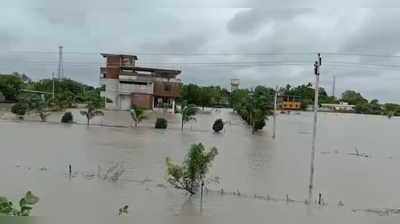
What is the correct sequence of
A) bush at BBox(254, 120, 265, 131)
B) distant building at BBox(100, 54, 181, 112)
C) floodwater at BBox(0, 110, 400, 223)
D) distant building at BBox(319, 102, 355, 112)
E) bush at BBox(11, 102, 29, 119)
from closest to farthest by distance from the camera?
1. floodwater at BBox(0, 110, 400, 223)
2. bush at BBox(254, 120, 265, 131)
3. bush at BBox(11, 102, 29, 119)
4. distant building at BBox(100, 54, 181, 112)
5. distant building at BBox(319, 102, 355, 112)

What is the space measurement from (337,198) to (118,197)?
19.9ft

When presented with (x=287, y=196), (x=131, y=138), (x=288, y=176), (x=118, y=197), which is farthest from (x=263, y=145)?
(x=118, y=197)

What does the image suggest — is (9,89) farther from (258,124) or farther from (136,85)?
(258,124)

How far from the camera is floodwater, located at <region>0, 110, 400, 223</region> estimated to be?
431 inches

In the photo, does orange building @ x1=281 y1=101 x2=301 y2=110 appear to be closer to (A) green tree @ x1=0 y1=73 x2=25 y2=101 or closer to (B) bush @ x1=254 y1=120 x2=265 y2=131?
(A) green tree @ x1=0 y1=73 x2=25 y2=101

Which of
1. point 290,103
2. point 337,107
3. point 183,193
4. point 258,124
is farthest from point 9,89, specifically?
point 337,107

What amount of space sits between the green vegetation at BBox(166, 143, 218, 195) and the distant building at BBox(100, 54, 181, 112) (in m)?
45.0

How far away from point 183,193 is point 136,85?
46365mm

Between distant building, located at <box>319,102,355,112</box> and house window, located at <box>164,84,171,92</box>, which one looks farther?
distant building, located at <box>319,102,355,112</box>

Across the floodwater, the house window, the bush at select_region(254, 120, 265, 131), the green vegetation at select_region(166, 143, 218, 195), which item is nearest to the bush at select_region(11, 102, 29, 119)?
the floodwater

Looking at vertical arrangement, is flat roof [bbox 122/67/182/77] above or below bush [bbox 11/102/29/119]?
above

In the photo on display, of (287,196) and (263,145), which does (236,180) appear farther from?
(263,145)

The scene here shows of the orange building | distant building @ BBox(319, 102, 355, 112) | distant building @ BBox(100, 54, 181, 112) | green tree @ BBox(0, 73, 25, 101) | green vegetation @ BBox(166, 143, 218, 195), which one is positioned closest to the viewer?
green vegetation @ BBox(166, 143, 218, 195)

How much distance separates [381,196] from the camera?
15.3 m
